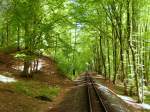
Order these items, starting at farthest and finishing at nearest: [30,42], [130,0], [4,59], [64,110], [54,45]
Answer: [4,59] < [54,45] < [30,42] < [130,0] < [64,110]

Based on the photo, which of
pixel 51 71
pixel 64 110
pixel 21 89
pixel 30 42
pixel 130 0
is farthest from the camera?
pixel 51 71

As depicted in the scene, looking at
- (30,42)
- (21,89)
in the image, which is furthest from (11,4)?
(21,89)

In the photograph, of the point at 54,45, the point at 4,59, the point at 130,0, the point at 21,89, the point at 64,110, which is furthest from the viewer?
the point at 4,59

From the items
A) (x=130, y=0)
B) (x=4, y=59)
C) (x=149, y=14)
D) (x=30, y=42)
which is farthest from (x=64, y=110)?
(x=149, y=14)

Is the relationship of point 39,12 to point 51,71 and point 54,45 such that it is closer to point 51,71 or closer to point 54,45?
point 54,45

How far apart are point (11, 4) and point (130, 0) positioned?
12.6 metres

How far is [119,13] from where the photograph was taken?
34188 millimetres

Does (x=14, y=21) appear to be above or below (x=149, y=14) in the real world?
below

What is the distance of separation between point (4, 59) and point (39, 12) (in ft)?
44.2

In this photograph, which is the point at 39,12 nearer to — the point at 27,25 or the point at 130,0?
the point at 27,25

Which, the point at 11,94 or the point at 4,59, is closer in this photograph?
the point at 11,94

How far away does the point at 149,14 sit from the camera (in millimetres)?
42625

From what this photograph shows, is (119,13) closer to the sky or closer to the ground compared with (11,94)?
closer to the sky

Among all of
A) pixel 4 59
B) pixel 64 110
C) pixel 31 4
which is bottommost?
pixel 64 110
